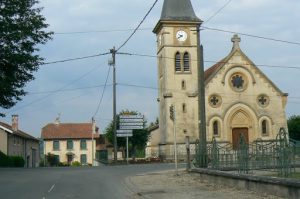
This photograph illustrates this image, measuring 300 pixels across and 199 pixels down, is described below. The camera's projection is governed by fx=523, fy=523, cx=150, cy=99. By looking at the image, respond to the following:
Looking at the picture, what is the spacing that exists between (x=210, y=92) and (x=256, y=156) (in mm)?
37846

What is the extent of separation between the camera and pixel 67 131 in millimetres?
87812

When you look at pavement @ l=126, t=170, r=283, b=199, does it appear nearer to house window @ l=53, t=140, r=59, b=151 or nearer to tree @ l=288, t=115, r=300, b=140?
tree @ l=288, t=115, r=300, b=140

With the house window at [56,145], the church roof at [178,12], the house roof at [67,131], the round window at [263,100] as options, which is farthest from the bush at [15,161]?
the house roof at [67,131]

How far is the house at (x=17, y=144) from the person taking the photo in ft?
191

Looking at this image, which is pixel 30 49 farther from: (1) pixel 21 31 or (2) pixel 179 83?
(2) pixel 179 83

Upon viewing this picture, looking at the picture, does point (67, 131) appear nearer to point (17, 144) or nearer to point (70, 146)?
point (70, 146)

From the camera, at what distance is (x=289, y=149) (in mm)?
16078

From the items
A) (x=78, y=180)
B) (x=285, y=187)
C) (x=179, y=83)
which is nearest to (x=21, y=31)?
(x=78, y=180)

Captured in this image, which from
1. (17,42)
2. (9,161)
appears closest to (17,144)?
(9,161)

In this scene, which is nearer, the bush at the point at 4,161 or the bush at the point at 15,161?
the bush at the point at 4,161

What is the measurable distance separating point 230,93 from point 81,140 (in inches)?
1395

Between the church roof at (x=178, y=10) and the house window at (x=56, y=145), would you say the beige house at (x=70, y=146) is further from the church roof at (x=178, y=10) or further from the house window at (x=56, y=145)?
the church roof at (x=178, y=10)

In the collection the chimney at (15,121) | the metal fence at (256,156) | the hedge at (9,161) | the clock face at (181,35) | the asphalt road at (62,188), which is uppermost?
the clock face at (181,35)

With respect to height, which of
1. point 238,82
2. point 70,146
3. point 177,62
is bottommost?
point 70,146
